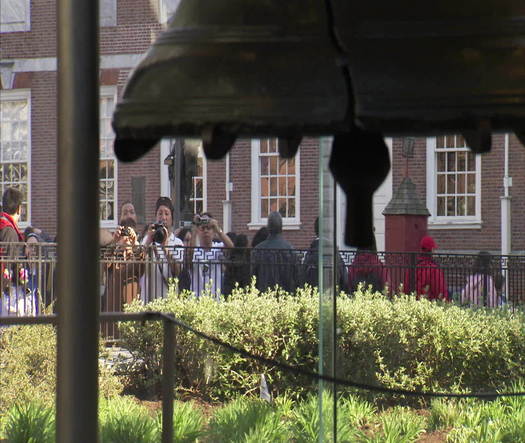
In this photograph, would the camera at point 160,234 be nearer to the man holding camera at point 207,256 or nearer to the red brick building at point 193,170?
the man holding camera at point 207,256

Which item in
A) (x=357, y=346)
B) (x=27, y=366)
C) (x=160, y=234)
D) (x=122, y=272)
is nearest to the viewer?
(x=27, y=366)

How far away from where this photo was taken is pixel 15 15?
2294 centimetres

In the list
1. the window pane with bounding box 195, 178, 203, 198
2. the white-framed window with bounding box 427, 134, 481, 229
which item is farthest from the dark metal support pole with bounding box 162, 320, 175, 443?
the window pane with bounding box 195, 178, 203, 198

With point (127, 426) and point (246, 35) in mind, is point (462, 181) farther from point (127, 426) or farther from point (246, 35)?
point (246, 35)

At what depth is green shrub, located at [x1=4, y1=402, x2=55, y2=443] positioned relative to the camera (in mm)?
4793

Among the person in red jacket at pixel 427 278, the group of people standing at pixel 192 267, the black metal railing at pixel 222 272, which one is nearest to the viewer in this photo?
the person in red jacket at pixel 427 278

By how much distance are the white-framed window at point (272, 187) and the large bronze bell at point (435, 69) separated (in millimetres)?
18270

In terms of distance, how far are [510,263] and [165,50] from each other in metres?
10.5

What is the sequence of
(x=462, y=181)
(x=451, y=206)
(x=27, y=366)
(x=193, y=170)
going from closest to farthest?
(x=27, y=366) < (x=462, y=181) < (x=451, y=206) < (x=193, y=170)

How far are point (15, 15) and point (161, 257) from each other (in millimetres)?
13680

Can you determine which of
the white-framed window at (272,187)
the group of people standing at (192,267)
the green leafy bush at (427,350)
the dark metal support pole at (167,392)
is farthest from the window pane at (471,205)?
the dark metal support pole at (167,392)

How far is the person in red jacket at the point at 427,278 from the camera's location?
8.68m

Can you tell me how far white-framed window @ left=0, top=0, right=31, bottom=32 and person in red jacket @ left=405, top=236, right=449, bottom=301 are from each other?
15.0m

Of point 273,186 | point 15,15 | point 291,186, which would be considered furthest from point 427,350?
point 15,15
